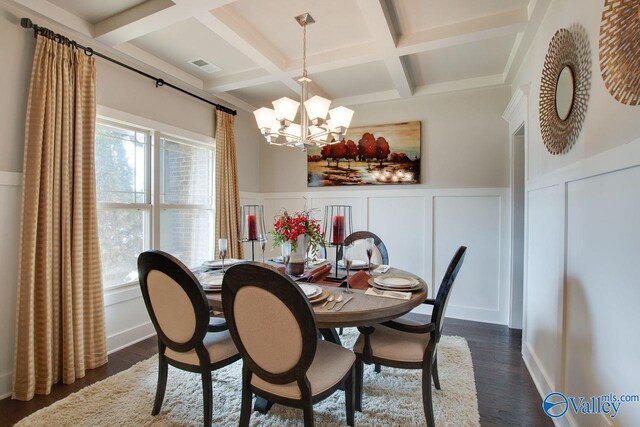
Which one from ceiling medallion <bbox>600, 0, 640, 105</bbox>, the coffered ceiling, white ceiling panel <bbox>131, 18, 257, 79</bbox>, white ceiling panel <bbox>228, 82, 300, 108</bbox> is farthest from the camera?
white ceiling panel <bbox>228, 82, 300, 108</bbox>

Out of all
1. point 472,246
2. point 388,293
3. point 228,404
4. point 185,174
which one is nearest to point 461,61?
point 472,246

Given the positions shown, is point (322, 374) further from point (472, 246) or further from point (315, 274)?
point (472, 246)

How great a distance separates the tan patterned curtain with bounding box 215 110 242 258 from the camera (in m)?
3.56

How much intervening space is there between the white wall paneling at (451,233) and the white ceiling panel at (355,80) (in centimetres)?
122

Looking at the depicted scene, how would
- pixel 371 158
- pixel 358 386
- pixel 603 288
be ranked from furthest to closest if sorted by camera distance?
pixel 371 158 → pixel 358 386 → pixel 603 288

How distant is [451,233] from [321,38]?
8.12 feet

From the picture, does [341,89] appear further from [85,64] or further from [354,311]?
[354,311]

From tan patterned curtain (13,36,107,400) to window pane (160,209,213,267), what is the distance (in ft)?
2.74

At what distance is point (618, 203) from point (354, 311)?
115cm

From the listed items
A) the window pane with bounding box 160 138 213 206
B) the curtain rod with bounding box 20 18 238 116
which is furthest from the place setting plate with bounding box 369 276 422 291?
the curtain rod with bounding box 20 18 238 116

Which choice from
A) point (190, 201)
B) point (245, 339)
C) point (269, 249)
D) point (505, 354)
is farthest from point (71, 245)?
point (505, 354)

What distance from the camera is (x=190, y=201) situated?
341cm

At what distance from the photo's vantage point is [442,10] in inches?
84.3

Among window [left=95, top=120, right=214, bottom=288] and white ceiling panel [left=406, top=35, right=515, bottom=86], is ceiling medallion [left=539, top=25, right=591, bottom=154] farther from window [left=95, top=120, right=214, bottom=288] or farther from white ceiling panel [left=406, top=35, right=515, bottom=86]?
window [left=95, top=120, right=214, bottom=288]
